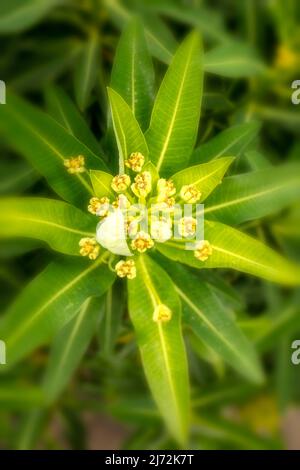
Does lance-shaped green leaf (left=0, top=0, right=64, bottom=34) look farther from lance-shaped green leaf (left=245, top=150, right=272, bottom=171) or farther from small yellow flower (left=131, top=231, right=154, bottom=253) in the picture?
small yellow flower (left=131, top=231, right=154, bottom=253)

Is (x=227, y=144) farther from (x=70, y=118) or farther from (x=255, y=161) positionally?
(x=70, y=118)

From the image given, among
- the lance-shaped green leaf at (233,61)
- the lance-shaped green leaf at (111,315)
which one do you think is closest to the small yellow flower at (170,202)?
the lance-shaped green leaf at (111,315)

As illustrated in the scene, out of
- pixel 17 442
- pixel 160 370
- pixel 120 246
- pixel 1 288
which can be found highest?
pixel 1 288

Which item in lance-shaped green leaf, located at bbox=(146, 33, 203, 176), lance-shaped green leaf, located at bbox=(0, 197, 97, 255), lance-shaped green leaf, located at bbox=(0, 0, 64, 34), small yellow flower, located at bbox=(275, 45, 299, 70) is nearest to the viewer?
lance-shaped green leaf, located at bbox=(0, 197, 97, 255)

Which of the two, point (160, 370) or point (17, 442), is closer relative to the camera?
point (160, 370)

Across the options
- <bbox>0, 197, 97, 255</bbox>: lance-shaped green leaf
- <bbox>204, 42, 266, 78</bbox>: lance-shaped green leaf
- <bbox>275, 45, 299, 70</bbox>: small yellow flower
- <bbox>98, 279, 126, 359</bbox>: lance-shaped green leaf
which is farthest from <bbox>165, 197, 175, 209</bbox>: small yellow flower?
<bbox>275, 45, 299, 70</bbox>: small yellow flower

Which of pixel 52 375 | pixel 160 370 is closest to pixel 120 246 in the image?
pixel 160 370

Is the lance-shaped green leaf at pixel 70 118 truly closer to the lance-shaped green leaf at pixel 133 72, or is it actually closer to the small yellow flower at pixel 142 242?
the lance-shaped green leaf at pixel 133 72

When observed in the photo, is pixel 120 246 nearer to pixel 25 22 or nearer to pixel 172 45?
pixel 172 45

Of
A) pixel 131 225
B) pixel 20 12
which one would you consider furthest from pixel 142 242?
pixel 20 12
